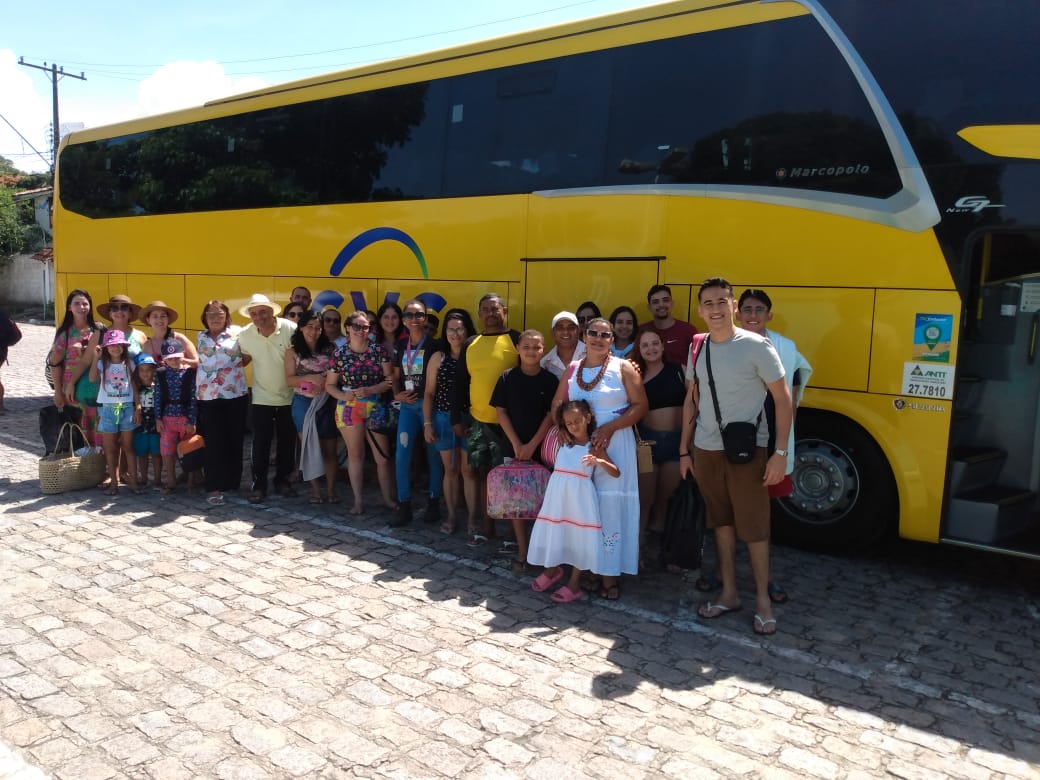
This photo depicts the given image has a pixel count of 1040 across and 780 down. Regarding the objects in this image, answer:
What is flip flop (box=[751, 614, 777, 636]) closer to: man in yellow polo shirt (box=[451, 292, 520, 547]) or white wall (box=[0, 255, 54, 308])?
man in yellow polo shirt (box=[451, 292, 520, 547])

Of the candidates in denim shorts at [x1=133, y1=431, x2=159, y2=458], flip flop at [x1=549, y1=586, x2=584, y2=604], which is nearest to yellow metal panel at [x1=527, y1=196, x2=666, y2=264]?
flip flop at [x1=549, y1=586, x2=584, y2=604]

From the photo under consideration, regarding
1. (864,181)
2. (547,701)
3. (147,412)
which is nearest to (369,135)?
(147,412)

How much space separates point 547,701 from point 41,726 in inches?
89.7

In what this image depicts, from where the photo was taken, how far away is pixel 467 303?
723 centimetres

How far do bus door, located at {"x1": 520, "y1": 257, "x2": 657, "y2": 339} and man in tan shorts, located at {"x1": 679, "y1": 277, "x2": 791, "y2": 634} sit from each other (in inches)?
63.3

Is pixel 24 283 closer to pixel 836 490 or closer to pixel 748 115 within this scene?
Answer: pixel 748 115

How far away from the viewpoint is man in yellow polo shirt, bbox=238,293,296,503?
7008mm

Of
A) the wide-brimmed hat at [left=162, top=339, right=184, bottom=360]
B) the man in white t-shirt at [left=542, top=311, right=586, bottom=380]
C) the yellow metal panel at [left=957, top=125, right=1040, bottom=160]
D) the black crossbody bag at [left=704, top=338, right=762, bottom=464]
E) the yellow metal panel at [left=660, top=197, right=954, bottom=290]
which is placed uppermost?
the yellow metal panel at [left=957, top=125, right=1040, bottom=160]

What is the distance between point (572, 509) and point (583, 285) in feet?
7.43

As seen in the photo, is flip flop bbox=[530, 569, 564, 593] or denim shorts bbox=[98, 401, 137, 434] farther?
denim shorts bbox=[98, 401, 137, 434]

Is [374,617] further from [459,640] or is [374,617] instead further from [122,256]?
[122,256]

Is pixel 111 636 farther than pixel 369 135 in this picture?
No

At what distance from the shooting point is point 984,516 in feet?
17.4

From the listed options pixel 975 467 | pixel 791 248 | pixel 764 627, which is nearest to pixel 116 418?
pixel 764 627
